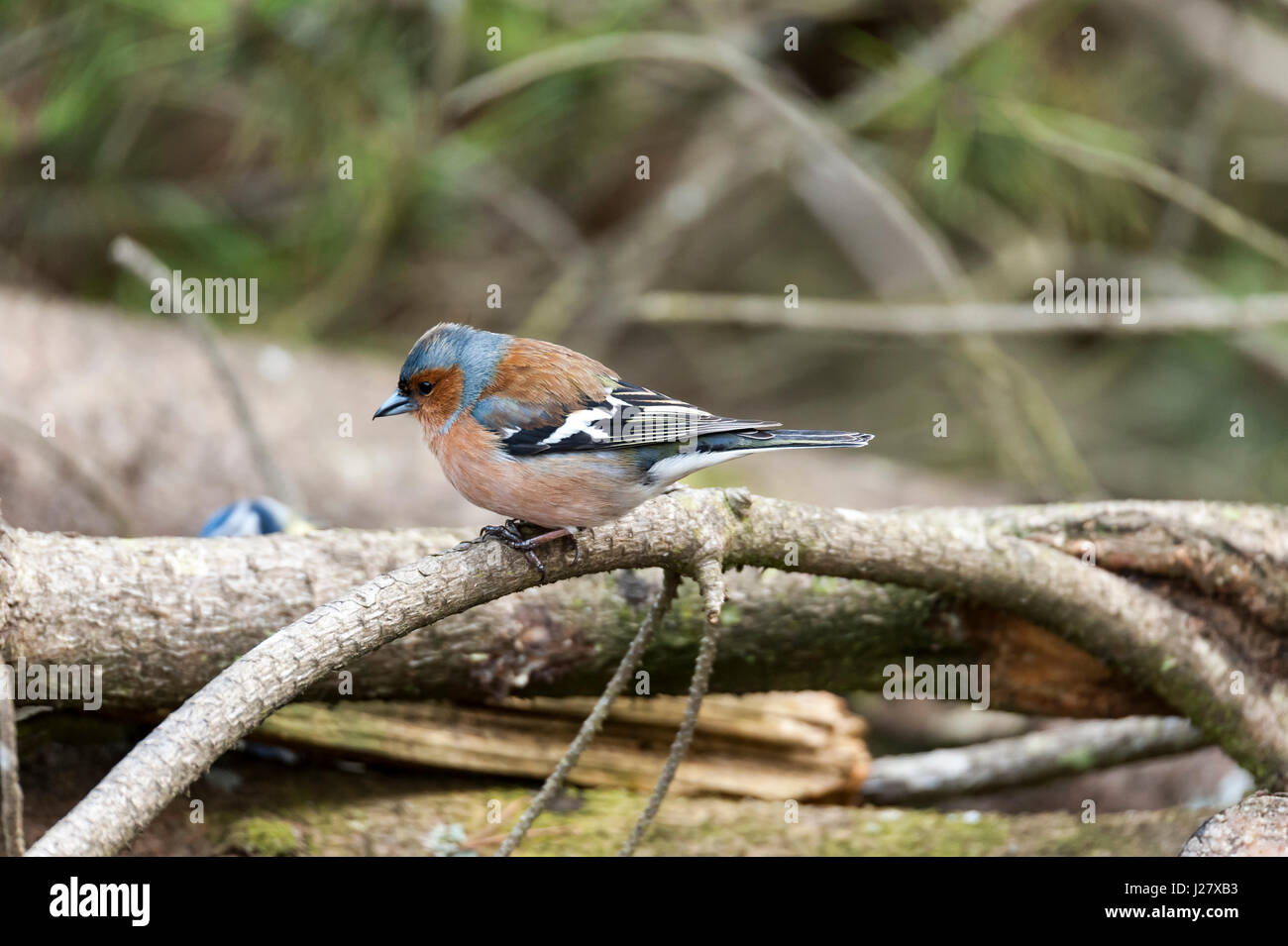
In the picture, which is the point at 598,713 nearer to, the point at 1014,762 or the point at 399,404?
the point at 399,404

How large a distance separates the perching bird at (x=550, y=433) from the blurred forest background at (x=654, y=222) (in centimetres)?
272

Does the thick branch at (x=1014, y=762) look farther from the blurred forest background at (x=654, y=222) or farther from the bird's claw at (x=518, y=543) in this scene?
the bird's claw at (x=518, y=543)

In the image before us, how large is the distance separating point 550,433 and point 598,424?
0.13 metres

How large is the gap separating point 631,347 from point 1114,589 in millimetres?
8148

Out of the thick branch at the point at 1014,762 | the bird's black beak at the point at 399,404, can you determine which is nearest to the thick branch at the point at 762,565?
the bird's black beak at the point at 399,404

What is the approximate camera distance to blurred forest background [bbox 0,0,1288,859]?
6.27 m

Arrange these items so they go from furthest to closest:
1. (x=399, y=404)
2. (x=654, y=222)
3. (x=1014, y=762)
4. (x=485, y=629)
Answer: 1. (x=654, y=222)
2. (x=1014, y=762)
3. (x=485, y=629)
4. (x=399, y=404)

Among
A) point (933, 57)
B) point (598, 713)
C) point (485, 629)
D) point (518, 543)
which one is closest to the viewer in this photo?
point (518, 543)

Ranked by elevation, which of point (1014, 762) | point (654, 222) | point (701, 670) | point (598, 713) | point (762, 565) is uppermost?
point (654, 222)

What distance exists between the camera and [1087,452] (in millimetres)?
9711

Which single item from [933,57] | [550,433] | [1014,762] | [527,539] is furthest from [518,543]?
[933,57]

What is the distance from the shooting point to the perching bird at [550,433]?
295cm

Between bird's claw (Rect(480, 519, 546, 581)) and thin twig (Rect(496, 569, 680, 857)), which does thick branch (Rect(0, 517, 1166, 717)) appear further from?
thin twig (Rect(496, 569, 680, 857))

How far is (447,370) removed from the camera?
326cm
